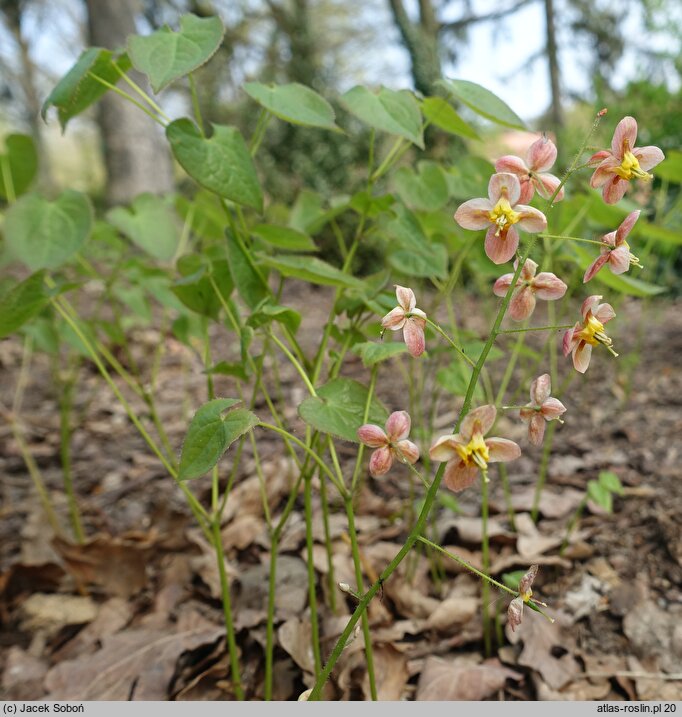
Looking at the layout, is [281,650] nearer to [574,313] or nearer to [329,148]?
[574,313]

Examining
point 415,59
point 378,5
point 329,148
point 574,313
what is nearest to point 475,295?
point 574,313

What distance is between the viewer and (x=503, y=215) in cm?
48

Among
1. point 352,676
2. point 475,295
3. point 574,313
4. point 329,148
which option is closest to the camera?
point 352,676

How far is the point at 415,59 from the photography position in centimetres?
429

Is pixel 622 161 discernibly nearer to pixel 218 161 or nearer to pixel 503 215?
pixel 503 215

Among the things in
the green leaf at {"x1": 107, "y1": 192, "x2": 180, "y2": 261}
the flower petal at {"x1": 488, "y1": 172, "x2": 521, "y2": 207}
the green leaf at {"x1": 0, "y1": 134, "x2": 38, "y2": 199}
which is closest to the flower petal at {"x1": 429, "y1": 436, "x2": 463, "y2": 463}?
the flower petal at {"x1": 488, "y1": 172, "x2": 521, "y2": 207}

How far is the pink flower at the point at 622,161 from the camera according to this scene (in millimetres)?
498

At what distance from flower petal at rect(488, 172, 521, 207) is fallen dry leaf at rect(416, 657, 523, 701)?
756 millimetres

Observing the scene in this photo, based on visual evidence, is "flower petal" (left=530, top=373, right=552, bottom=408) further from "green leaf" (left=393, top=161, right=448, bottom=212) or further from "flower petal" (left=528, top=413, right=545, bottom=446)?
"green leaf" (left=393, top=161, right=448, bottom=212)

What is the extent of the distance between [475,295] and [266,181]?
180 centimetres

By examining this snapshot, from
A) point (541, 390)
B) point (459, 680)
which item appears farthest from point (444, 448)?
point (459, 680)

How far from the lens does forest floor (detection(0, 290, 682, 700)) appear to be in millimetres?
947

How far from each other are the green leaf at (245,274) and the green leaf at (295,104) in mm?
159

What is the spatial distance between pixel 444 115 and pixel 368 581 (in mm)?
870
